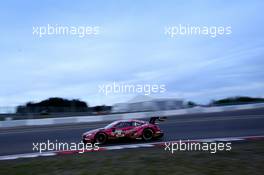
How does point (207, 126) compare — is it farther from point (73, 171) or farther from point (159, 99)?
point (159, 99)

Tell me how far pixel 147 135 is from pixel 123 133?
85 centimetres

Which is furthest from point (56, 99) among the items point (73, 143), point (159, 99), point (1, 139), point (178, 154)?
point (178, 154)

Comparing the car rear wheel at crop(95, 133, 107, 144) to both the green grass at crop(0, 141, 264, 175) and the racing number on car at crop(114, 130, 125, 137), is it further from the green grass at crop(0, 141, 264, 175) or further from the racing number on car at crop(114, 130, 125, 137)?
the green grass at crop(0, 141, 264, 175)

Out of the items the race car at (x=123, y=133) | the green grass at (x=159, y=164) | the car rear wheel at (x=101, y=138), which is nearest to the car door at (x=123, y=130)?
the race car at (x=123, y=133)

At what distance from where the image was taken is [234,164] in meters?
8.20

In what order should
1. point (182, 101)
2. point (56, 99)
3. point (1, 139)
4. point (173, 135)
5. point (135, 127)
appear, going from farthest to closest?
point (56, 99), point (182, 101), point (1, 139), point (173, 135), point (135, 127)

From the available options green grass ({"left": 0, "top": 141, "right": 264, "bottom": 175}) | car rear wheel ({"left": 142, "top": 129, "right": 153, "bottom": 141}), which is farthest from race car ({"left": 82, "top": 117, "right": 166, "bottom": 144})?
green grass ({"left": 0, "top": 141, "right": 264, "bottom": 175})

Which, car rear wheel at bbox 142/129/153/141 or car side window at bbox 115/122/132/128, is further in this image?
car side window at bbox 115/122/132/128

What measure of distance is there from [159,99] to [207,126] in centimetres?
1927

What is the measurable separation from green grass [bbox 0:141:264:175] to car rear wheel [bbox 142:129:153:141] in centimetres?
482

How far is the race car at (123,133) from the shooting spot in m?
14.9

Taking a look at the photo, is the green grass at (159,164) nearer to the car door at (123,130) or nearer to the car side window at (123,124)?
the car door at (123,130)

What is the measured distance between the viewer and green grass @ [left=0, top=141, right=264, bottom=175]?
7809 mm

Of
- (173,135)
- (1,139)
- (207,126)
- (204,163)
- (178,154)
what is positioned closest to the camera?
(204,163)
